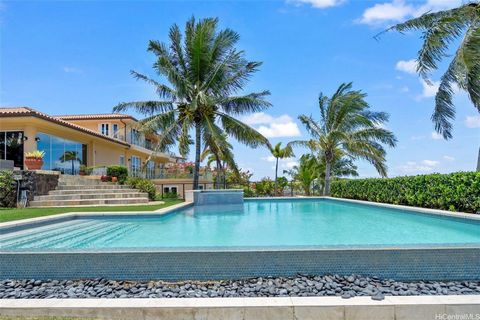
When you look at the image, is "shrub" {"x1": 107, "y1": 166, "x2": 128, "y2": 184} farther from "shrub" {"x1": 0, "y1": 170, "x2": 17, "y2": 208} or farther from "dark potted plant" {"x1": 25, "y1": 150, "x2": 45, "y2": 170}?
"shrub" {"x1": 0, "y1": 170, "x2": 17, "y2": 208}

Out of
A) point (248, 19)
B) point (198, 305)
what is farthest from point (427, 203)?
point (198, 305)

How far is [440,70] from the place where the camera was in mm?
14211

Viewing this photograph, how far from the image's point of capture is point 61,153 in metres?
20.2

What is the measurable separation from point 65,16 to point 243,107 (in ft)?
31.4

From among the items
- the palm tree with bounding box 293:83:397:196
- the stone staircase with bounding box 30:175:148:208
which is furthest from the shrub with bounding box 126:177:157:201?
the palm tree with bounding box 293:83:397:196

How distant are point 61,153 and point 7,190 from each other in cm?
772

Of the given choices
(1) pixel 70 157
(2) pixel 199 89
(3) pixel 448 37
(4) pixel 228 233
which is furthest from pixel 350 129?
(1) pixel 70 157

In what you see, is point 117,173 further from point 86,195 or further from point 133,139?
point 133,139

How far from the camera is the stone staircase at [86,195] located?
1423 centimetres

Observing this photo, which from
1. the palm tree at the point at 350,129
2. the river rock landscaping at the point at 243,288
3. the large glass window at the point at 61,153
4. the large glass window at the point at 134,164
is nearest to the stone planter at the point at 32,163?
the large glass window at the point at 61,153

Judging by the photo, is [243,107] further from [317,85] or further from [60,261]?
[60,261]

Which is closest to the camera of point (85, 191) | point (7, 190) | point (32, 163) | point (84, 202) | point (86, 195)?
point (7, 190)

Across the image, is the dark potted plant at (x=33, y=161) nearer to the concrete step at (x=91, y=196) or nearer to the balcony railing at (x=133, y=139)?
the concrete step at (x=91, y=196)

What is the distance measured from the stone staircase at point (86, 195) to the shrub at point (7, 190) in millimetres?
705
